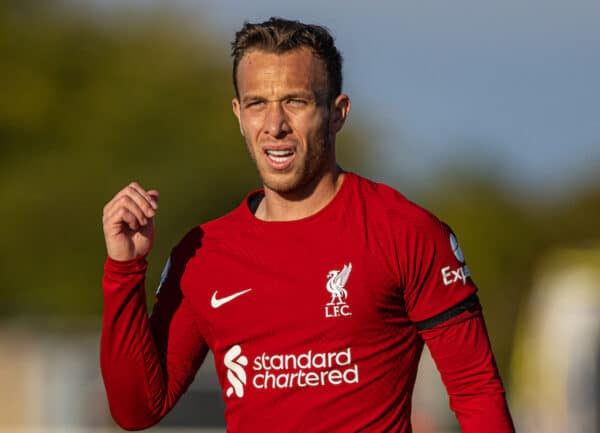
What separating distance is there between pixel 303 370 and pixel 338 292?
0.32m

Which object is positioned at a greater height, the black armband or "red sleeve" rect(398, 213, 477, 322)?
"red sleeve" rect(398, 213, 477, 322)

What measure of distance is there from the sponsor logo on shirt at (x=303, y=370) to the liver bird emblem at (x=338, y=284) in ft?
0.62

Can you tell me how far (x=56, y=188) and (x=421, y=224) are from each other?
34.6 metres

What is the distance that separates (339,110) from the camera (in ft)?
19.4

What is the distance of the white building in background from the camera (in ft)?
52.9

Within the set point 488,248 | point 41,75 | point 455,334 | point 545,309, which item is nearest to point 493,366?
point 455,334

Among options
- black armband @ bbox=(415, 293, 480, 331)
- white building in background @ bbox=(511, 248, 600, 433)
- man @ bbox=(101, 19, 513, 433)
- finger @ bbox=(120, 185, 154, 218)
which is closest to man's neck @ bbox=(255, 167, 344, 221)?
man @ bbox=(101, 19, 513, 433)

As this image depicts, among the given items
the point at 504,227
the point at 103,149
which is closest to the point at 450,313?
the point at 103,149

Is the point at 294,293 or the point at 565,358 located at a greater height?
the point at 294,293

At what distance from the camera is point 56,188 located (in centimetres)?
3953

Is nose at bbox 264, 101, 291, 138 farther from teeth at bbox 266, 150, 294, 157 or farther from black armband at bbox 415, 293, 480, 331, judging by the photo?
black armband at bbox 415, 293, 480, 331

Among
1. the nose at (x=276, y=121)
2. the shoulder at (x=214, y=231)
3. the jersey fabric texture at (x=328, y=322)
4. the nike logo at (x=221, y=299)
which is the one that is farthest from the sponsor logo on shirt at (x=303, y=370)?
the nose at (x=276, y=121)

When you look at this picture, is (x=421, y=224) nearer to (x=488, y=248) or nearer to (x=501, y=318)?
(x=501, y=318)

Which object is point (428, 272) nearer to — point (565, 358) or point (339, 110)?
point (339, 110)
